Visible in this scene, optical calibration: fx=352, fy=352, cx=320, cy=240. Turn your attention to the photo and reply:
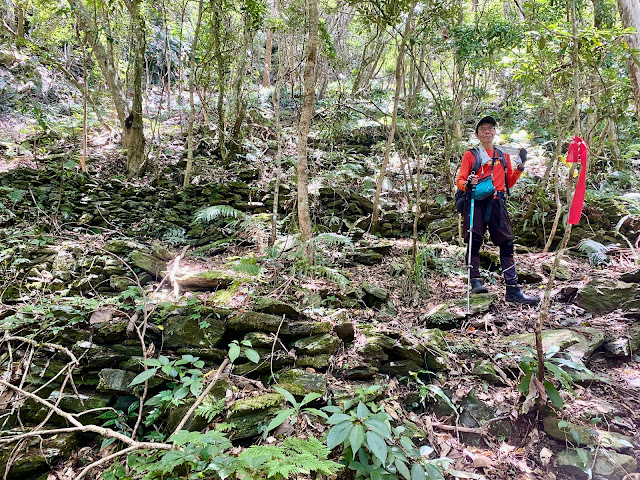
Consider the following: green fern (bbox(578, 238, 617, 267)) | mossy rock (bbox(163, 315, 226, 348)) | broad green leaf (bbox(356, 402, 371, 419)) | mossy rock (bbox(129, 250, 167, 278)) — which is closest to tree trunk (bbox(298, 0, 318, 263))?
mossy rock (bbox(163, 315, 226, 348))

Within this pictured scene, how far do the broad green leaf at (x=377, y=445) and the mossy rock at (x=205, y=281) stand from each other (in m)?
2.53

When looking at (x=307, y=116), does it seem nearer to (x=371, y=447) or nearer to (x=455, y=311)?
(x=455, y=311)

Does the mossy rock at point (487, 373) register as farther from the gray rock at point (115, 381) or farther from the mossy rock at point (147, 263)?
the mossy rock at point (147, 263)

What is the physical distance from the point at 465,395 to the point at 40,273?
4415 millimetres

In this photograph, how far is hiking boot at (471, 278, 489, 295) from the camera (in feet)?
14.0

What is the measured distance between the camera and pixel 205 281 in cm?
397

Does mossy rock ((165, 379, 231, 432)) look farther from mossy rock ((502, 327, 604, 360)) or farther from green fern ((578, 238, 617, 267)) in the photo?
green fern ((578, 238, 617, 267))

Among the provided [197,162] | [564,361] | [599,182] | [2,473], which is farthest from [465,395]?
[197,162]

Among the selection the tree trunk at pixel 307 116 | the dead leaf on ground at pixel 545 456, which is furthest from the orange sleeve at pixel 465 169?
the dead leaf on ground at pixel 545 456

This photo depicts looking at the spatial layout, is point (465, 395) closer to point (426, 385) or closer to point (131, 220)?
point (426, 385)

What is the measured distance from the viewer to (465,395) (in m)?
2.72

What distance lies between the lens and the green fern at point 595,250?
16.3 feet

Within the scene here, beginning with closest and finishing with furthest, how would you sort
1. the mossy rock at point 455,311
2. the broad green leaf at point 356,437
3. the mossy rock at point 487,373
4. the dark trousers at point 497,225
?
the broad green leaf at point 356,437 < the mossy rock at point 487,373 < the mossy rock at point 455,311 < the dark trousers at point 497,225

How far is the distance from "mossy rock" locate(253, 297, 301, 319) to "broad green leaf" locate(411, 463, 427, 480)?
1.67 metres
